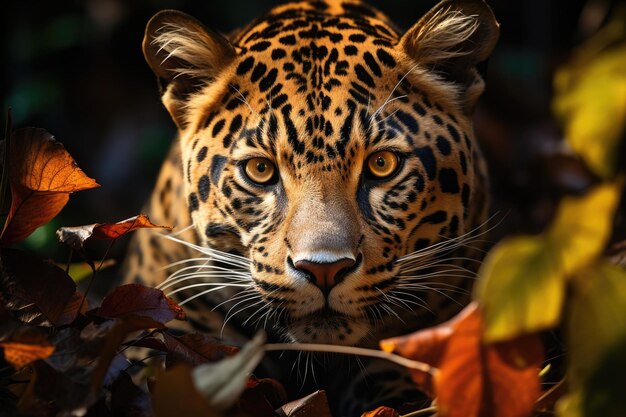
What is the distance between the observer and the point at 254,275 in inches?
110

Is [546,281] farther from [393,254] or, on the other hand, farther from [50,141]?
[393,254]

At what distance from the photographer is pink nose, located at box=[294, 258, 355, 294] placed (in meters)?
2.50

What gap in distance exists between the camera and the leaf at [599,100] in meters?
1.24

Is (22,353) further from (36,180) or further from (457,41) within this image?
(457,41)

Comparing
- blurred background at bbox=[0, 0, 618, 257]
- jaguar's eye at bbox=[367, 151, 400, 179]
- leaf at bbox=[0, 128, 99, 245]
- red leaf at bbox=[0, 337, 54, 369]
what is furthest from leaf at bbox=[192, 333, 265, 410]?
blurred background at bbox=[0, 0, 618, 257]

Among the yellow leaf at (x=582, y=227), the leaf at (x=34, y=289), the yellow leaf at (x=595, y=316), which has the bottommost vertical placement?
the leaf at (x=34, y=289)

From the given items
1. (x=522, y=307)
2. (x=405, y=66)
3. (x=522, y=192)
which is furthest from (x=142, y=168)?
(x=522, y=307)

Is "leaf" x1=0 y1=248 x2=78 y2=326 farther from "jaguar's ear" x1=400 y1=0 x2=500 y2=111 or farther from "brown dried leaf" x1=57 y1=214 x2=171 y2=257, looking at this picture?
"jaguar's ear" x1=400 y1=0 x2=500 y2=111

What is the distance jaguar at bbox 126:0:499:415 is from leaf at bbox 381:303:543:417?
0.89m

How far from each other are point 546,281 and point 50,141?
1.21m

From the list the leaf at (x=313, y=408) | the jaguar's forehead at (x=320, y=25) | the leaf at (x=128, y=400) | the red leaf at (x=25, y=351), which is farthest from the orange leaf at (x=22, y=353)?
the jaguar's forehead at (x=320, y=25)

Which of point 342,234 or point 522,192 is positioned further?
point 522,192

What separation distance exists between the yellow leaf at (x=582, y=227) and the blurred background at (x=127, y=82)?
4.51 m

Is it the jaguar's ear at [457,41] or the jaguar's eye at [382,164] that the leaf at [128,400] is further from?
the jaguar's ear at [457,41]
